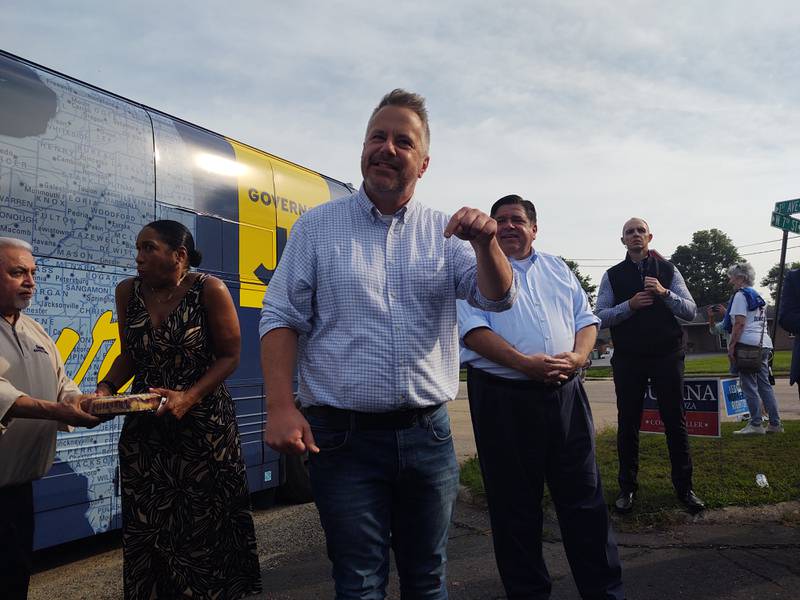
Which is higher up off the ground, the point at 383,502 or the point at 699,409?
the point at 383,502

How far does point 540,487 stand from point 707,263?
7635 cm

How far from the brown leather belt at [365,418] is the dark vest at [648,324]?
3.20 metres

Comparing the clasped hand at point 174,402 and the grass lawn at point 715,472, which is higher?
the clasped hand at point 174,402

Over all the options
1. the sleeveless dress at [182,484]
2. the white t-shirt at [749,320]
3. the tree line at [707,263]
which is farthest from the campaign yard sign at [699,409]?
the tree line at [707,263]

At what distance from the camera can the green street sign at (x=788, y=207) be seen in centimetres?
869

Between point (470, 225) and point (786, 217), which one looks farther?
point (786, 217)

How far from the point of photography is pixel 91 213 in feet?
13.5

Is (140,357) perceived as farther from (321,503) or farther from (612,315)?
(612,315)

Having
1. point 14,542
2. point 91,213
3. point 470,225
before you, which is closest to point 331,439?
point 470,225

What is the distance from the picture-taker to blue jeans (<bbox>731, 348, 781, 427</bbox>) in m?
7.70

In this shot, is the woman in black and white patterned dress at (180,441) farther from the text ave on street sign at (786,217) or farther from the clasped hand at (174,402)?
the text ave on street sign at (786,217)

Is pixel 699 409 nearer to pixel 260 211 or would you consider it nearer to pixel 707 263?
pixel 260 211

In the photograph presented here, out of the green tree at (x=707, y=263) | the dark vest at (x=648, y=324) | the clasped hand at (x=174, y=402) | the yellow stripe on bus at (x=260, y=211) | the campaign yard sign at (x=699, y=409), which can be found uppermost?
the green tree at (x=707, y=263)

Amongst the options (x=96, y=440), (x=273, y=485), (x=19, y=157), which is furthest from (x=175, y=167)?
(x=273, y=485)
